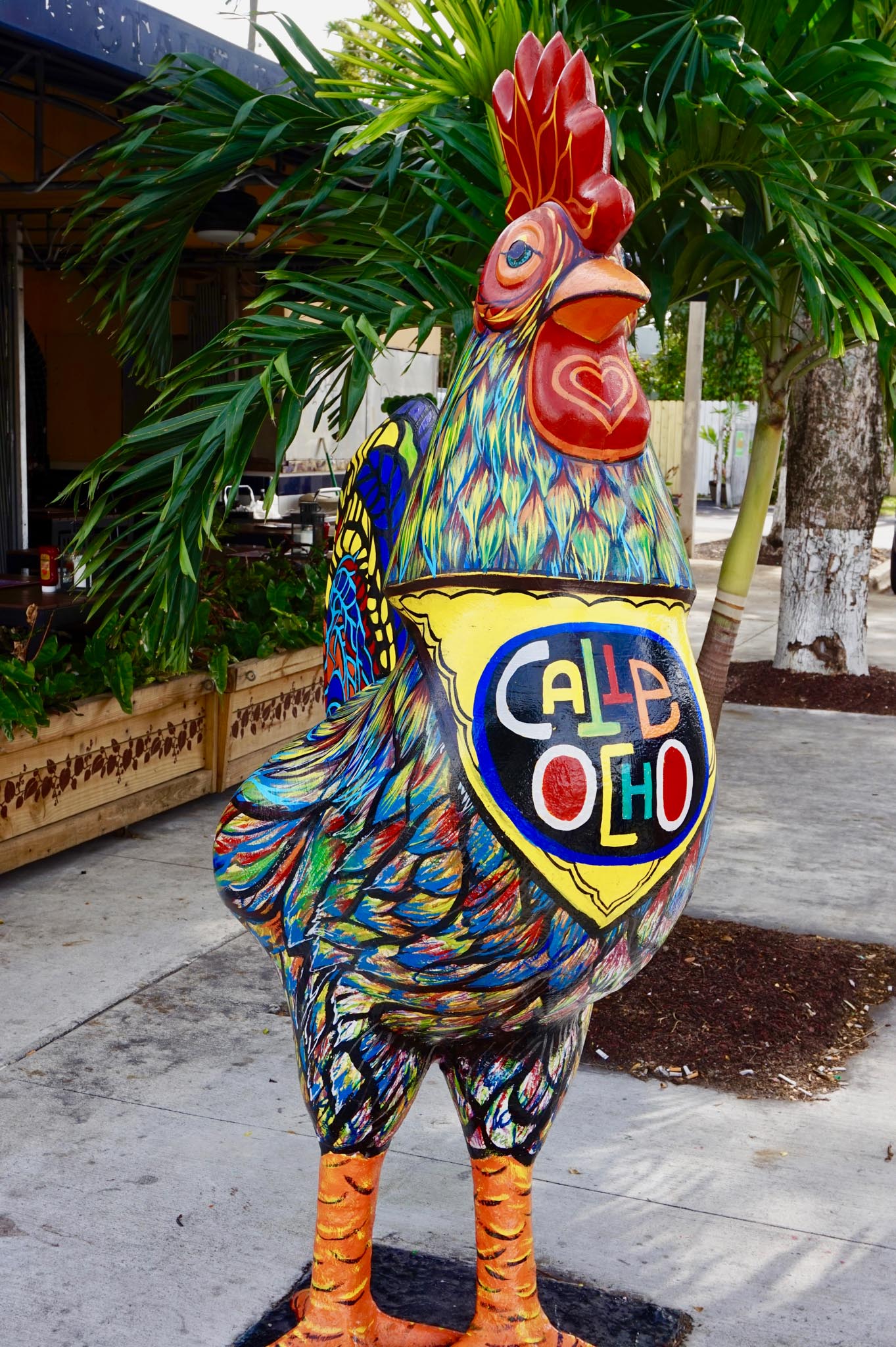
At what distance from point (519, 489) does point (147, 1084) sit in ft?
7.78

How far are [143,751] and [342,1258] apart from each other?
3687mm

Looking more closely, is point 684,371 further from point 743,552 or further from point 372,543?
point 372,543

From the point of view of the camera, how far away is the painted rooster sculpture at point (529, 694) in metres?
1.60

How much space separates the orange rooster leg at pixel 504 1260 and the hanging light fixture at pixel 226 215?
7.36m

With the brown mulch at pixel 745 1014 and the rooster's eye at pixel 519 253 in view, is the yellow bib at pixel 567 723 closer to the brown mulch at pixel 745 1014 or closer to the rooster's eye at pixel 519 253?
the rooster's eye at pixel 519 253

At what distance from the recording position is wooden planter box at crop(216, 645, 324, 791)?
5891 mm

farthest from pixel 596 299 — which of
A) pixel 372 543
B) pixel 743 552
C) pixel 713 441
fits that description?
pixel 713 441

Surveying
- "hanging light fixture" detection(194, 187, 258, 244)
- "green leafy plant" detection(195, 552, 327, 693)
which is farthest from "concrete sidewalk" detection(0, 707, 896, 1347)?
"hanging light fixture" detection(194, 187, 258, 244)

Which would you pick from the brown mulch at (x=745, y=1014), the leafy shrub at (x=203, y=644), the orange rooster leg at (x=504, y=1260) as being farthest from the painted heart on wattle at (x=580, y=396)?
the leafy shrub at (x=203, y=644)

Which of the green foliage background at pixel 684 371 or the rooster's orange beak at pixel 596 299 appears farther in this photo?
the green foliage background at pixel 684 371

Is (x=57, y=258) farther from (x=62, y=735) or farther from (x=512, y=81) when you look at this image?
(x=512, y=81)

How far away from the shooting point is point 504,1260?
1980mm

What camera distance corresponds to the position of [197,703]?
571 centimetres

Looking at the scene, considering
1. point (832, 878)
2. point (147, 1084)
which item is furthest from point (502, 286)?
point (832, 878)
